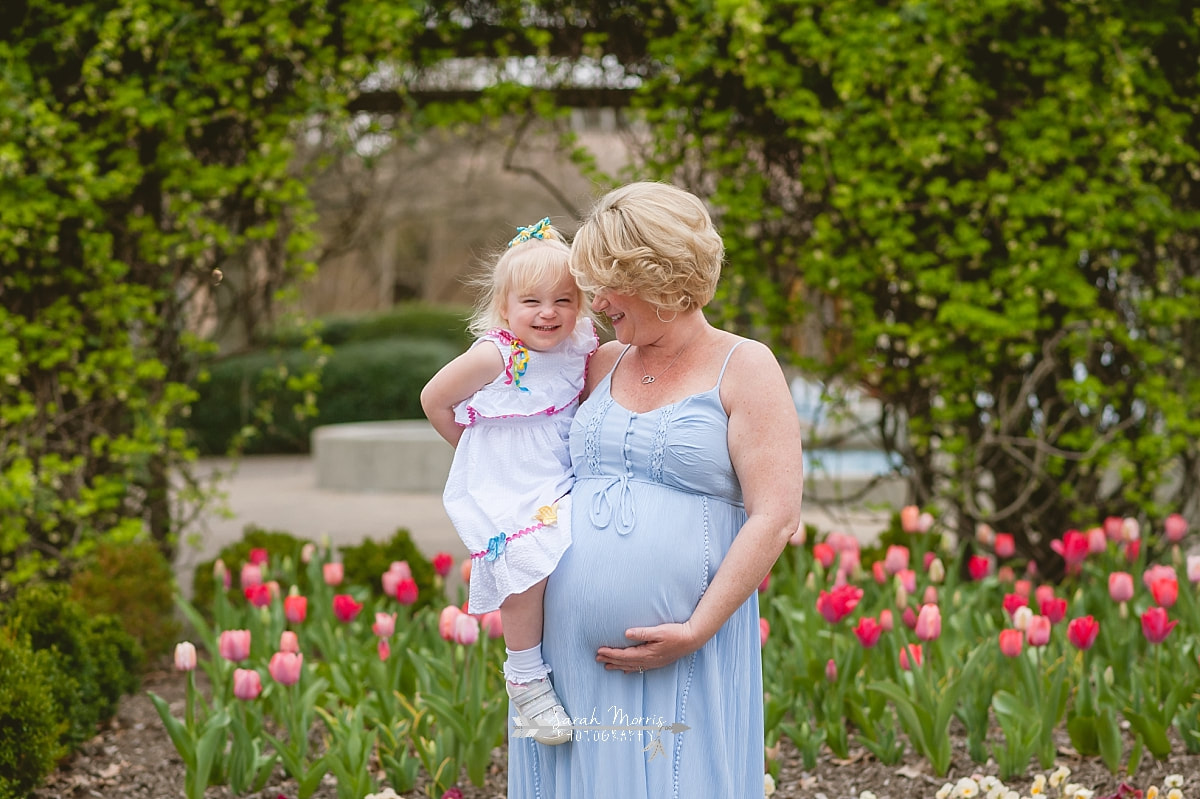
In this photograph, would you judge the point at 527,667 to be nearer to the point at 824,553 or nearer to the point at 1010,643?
the point at 1010,643

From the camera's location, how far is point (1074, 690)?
353cm

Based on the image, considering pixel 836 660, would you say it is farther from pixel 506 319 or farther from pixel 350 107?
pixel 350 107

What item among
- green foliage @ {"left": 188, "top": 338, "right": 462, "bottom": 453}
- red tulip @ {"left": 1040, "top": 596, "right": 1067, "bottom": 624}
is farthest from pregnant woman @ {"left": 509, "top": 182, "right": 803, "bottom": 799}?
green foliage @ {"left": 188, "top": 338, "right": 462, "bottom": 453}

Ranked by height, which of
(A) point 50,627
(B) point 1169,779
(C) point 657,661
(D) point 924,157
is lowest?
(B) point 1169,779

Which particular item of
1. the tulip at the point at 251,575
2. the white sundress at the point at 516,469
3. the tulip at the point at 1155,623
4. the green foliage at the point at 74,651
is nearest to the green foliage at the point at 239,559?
the tulip at the point at 251,575

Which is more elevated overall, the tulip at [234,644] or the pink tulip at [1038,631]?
the pink tulip at [1038,631]

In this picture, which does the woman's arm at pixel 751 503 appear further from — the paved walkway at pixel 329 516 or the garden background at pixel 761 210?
the paved walkway at pixel 329 516

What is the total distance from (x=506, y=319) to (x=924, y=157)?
3.06 m

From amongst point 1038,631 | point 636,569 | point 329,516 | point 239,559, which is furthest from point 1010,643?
point 329,516

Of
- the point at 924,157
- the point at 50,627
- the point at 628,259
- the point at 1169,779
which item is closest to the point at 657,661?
the point at 628,259

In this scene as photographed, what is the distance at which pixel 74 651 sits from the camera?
3.57 metres

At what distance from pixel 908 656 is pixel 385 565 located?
2.27 meters

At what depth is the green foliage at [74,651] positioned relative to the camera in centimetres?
338

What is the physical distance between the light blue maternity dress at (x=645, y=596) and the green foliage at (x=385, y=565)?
248 centimetres
